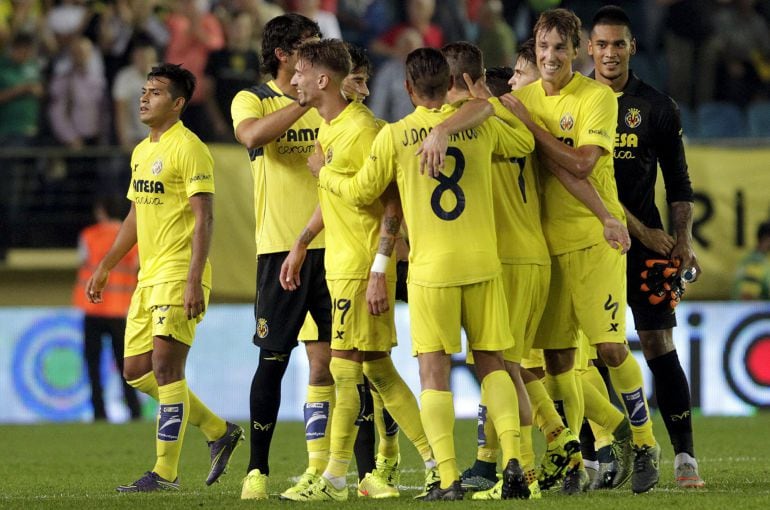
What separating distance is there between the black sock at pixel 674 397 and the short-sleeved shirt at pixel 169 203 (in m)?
2.39

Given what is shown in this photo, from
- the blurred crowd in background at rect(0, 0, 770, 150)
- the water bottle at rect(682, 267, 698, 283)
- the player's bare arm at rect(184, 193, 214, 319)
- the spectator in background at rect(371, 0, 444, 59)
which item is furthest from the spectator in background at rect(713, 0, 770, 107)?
the player's bare arm at rect(184, 193, 214, 319)

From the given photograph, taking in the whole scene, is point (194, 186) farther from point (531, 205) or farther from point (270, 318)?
point (531, 205)

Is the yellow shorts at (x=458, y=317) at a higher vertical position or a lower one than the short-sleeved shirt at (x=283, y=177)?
lower

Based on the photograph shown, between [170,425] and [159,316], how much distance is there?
567 mm

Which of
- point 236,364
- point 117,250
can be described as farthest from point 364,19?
point 117,250

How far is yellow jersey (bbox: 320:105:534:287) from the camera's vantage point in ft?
20.0

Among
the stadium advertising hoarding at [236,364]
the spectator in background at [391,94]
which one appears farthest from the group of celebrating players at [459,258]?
the spectator in background at [391,94]

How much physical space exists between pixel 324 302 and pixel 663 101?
2.00 meters

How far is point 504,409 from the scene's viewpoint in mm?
6027

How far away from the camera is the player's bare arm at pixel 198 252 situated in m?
7.11

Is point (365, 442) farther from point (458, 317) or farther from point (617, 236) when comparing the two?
point (617, 236)

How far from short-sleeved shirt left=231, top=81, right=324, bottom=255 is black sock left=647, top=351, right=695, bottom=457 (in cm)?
181

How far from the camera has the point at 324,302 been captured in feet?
22.2

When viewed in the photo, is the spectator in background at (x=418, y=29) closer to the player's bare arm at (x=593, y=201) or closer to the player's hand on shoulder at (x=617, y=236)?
the player's bare arm at (x=593, y=201)
